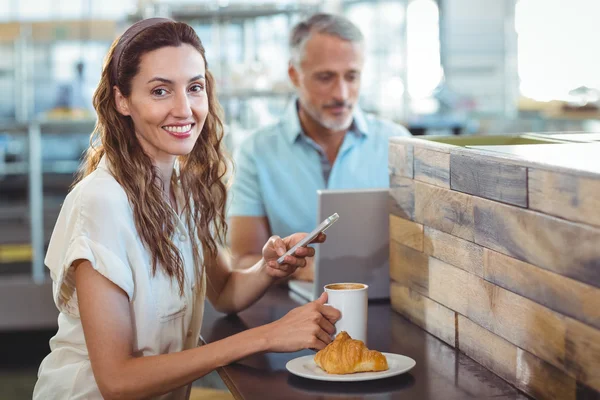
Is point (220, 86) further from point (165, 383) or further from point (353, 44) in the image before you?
point (165, 383)

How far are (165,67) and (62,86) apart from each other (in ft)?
16.4

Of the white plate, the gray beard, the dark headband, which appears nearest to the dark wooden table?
the white plate

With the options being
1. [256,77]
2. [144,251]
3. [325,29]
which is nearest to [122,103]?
[144,251]

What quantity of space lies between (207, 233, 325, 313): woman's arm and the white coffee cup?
24 cm

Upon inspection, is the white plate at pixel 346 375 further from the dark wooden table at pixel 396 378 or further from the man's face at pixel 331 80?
the man's face at pixel 331 80

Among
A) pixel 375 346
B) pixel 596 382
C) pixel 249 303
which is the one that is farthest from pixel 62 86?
pixel 596 382

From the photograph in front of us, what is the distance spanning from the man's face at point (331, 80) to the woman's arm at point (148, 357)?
Answer: 1.36 m

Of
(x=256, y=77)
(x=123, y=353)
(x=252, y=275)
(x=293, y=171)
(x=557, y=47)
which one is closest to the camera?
(x=123, y=353)

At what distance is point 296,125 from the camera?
2.70 m

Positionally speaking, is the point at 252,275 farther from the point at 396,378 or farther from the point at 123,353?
the point at 396,378

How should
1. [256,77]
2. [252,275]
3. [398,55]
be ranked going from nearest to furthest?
[252,275], [256,77], [398,55]

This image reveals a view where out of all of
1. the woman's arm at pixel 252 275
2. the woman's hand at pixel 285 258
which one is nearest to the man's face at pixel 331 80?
the woman's arm at pixel 252 275

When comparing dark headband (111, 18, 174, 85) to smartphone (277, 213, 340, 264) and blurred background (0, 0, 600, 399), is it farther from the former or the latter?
blurred background (0, 0, 600, 399)

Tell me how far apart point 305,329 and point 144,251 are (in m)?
0.35
